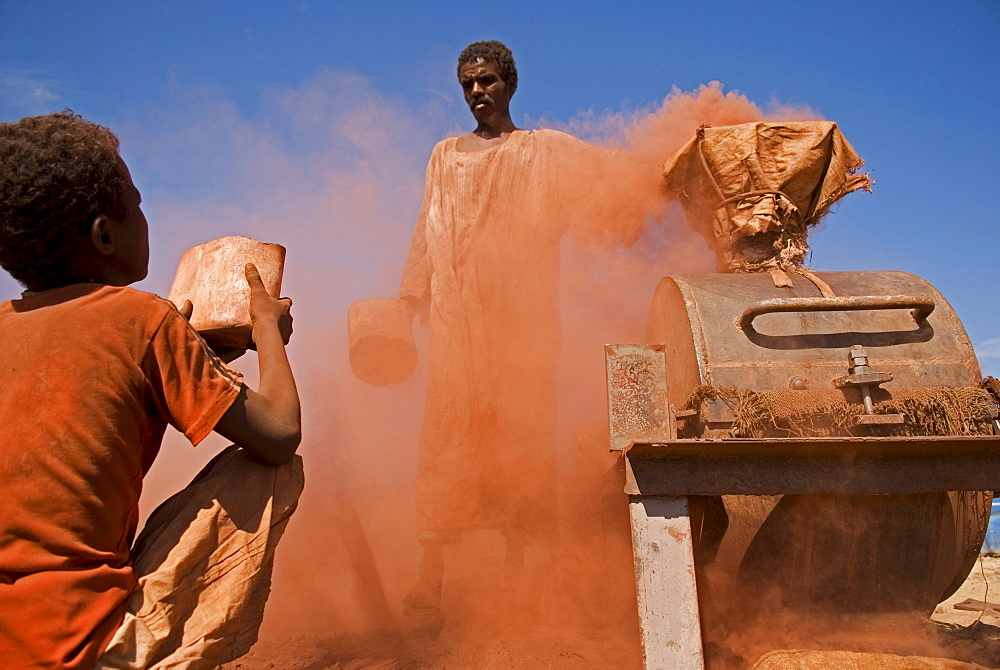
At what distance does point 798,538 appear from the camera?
2609mm

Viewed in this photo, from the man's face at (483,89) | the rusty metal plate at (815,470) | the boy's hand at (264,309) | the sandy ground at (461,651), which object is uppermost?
the man's face at (483,89)

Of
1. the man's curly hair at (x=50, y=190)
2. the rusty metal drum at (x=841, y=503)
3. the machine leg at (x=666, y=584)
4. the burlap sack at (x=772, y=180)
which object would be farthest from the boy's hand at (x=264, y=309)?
the burlap sack at (x=772, y=180)

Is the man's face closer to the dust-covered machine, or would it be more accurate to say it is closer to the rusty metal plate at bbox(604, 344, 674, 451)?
the dust-covered machine

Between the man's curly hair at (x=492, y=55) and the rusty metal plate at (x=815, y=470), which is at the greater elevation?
the man's curly hair at (x=492, y=55)

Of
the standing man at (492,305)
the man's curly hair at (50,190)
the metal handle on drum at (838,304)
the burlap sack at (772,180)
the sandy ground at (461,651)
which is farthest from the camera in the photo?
the standing man at (492,305)

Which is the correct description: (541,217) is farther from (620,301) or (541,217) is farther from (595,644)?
(595,644)

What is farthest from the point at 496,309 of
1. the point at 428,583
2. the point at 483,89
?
the point at 428,583

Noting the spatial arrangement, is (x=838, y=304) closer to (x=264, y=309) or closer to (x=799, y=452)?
(x=799, y=452)

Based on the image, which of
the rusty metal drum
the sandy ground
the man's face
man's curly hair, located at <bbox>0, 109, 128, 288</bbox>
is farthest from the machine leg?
the man's face

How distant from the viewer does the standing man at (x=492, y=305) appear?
374cm

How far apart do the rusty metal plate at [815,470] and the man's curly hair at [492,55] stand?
2.86 metres

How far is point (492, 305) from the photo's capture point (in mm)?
4059

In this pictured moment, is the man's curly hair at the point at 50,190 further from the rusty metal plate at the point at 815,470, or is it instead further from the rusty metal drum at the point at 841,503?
the rusty metal drum at the point at 841,503

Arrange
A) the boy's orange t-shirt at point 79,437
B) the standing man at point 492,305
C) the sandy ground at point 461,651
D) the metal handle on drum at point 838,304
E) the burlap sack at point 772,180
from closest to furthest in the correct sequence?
the boy's orange t-shirt at point 79,437 → the metal handle on drum at point 838,304 → the sandy ground at point 461,651 → the burlap sack at point 772,180 → the standing man at point 492,305
